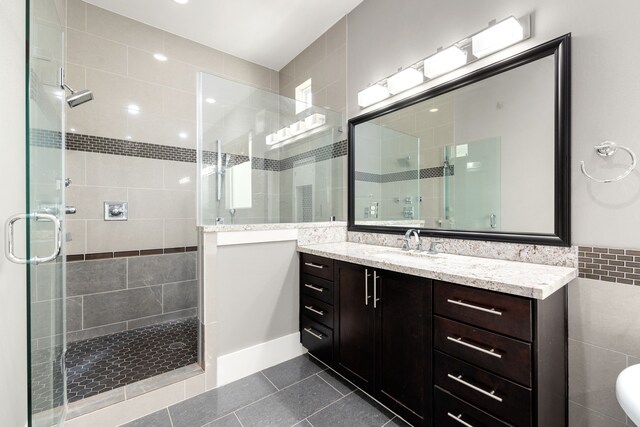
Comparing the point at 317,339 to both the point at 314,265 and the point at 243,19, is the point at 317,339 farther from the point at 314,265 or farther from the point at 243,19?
the point at 243,19

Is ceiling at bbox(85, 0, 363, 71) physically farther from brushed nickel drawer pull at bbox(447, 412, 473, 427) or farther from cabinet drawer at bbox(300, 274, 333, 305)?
brushed nickel drawer pull at bbox(447, 412, 473, 427)

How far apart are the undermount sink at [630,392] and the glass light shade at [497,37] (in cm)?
154

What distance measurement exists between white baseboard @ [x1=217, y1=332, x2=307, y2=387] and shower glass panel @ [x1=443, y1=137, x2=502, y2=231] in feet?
4.71

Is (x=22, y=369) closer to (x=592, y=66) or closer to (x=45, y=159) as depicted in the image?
(x=45, y=159)

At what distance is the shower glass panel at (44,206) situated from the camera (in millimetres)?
901

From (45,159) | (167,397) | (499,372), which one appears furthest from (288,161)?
(499,372)

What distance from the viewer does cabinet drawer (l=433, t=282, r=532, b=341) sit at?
101 cm

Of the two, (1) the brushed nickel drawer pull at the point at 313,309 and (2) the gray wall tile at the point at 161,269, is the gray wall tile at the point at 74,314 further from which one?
(1) the brushed nickel drawer pull at the point at 313,309

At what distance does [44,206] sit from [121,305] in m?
1.78

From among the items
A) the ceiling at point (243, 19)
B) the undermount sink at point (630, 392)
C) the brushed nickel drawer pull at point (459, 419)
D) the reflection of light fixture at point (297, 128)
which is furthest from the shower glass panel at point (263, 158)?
the undermount sink at point (630, 392)

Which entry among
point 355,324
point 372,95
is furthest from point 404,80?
point 355,324

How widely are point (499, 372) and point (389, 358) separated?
551 mm

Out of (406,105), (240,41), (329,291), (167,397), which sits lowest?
(167,397)

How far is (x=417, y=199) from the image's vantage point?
2.03m
